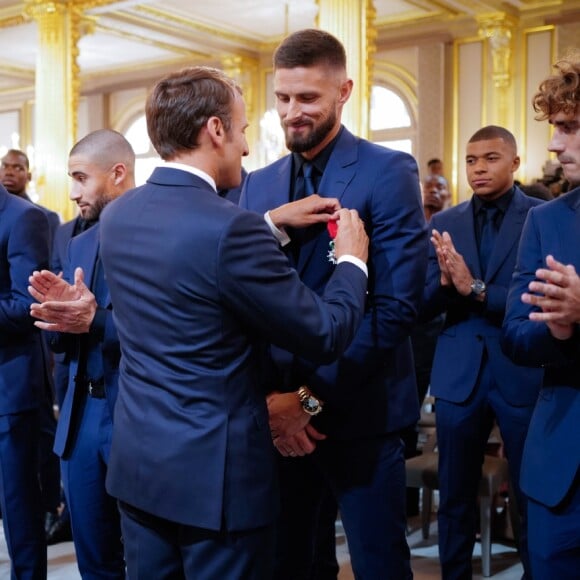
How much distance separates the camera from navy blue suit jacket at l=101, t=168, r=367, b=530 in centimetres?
176

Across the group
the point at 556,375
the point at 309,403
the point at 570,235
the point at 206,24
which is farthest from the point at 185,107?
the point at 206,24

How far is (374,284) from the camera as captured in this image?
2234 millimetres

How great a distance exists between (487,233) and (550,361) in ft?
5.52

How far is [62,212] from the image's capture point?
32.7 feet

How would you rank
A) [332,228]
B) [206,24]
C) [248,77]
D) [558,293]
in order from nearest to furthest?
[558,293] < [332,228] < [206,24] < [248,77]

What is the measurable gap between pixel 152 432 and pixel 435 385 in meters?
1.89

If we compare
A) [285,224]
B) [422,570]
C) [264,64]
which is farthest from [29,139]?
[285,224]

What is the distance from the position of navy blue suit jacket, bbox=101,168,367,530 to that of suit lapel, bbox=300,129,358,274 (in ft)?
1.22

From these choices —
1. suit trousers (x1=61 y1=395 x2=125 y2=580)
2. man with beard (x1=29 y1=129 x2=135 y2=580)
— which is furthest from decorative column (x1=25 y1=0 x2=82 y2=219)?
suit trousers (x1=61 y1=395 x2=125 y2=580)

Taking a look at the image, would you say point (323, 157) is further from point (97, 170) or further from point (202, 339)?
point (97, 170)

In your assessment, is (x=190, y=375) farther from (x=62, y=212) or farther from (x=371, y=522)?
(x=62, y=212)

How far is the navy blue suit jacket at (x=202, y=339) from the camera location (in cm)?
176

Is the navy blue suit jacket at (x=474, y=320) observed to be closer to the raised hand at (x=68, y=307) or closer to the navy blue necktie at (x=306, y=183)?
the navy blue necktie at (x=306, y=183)

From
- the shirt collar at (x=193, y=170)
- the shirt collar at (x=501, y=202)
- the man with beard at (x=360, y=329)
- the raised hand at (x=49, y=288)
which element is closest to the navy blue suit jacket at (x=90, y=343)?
the raised hand at (x=49, y=288)
